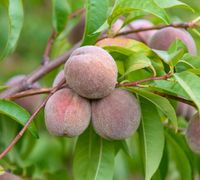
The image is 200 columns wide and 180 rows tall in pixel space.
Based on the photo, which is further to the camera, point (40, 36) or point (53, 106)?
point (40, 36)

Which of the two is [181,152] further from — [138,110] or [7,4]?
[7,4]

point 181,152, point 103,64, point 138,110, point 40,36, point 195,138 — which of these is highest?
point 103,64

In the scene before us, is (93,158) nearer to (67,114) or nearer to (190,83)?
(67,114)

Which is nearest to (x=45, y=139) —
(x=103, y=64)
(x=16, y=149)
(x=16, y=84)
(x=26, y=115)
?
(x=16, y=149)

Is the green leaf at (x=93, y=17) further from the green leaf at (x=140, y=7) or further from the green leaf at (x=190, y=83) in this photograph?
the green leaf at (x=190, y=83)

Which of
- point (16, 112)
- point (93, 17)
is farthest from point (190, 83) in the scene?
point (16, 112)

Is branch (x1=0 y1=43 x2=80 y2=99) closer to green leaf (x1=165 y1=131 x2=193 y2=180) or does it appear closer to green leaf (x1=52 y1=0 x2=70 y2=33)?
green leaf (x1=52 y1=0 x2=70 y2=33)
